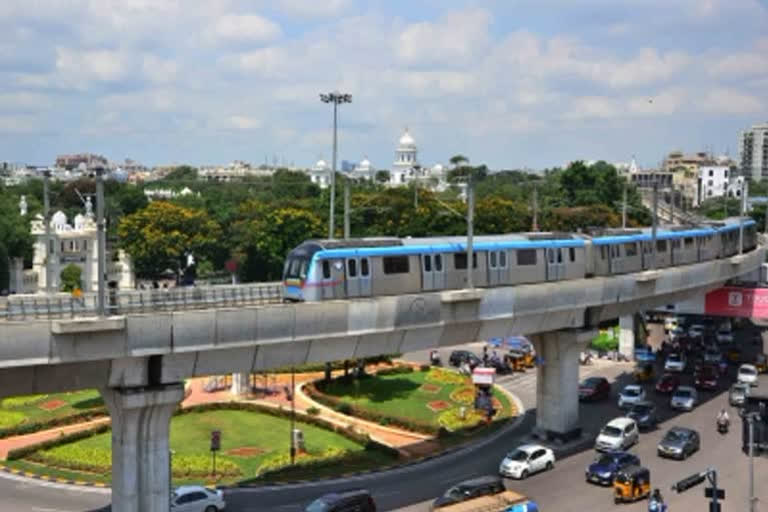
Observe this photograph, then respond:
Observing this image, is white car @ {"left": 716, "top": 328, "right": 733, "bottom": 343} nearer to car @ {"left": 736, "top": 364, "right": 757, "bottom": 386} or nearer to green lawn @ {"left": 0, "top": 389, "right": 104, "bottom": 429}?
car @ {"left": 736, "top": 364, "right": 757, "bottom": 386}

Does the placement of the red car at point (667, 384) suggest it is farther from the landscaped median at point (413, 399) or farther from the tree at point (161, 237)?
the tree at point (161, 237)

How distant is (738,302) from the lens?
184ft

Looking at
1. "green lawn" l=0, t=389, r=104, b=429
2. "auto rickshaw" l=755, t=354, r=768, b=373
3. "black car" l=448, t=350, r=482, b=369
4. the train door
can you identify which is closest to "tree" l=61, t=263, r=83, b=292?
"green lawn" l=0, t=389, r=104, b=429

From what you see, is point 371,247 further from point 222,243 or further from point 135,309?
point 222,243

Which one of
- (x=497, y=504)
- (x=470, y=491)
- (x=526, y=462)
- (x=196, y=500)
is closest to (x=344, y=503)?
(x=470, y=491)

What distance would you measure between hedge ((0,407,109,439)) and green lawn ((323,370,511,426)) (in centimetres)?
1424

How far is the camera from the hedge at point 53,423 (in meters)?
45.0

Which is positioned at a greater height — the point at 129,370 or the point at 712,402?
the point at 129,370

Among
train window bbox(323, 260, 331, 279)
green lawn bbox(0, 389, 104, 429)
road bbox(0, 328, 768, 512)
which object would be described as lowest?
green lawn bbox(0, 389, 104, 429)

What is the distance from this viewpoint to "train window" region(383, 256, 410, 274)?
33.9 m

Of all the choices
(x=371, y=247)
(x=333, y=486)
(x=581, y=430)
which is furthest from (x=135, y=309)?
(x=581, y=430)

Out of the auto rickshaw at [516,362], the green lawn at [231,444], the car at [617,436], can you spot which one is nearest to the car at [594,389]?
the car at [617,436]

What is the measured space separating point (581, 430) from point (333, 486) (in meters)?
14.7

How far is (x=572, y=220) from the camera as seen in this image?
11081 centimetres
